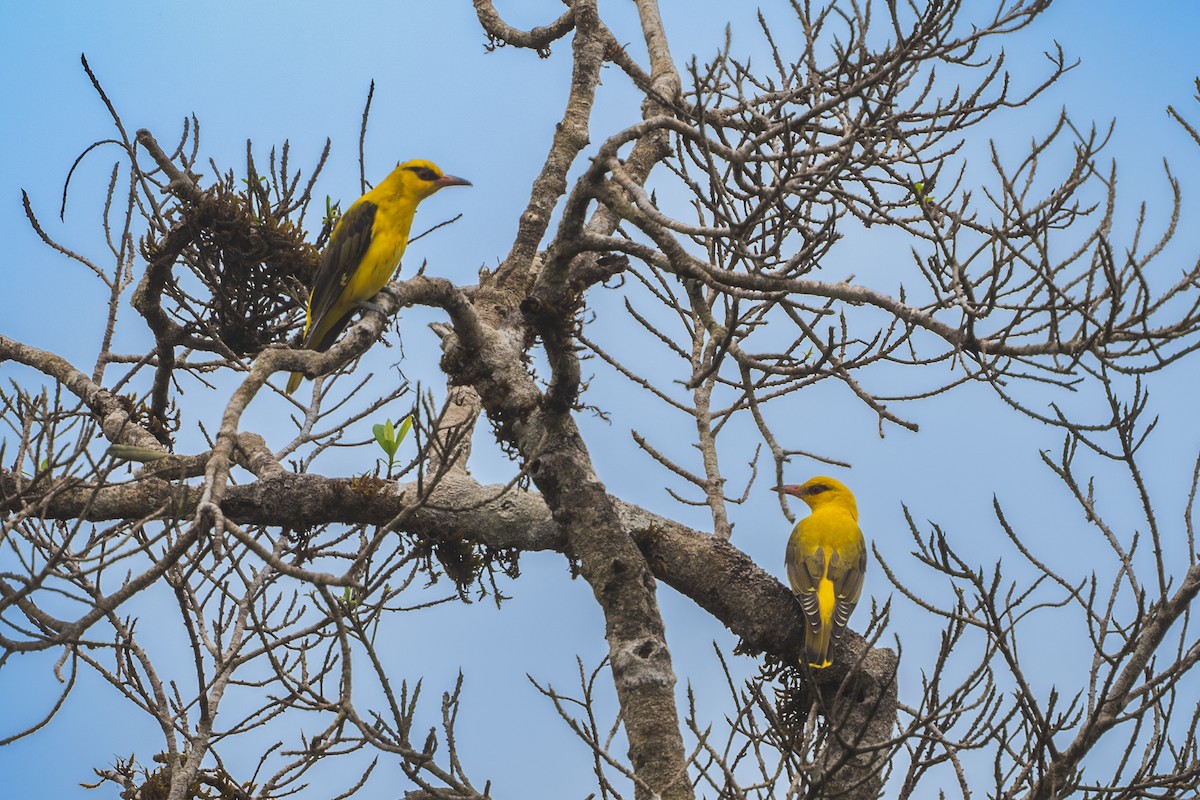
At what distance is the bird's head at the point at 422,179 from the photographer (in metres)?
7.02

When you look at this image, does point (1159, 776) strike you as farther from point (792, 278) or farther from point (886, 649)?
point (792, 278)

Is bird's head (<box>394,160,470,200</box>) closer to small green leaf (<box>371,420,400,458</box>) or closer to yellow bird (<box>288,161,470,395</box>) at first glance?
yellow bird (<box>288,161,470,395</box>)

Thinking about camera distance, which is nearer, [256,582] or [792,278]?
[792,278]

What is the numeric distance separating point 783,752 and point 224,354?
3.73 metres

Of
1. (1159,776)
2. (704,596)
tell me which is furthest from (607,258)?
(1159,776)

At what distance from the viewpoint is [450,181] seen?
23.4 ft

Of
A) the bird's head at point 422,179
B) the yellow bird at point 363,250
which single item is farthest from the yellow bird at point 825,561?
the bird's head at point 422,179

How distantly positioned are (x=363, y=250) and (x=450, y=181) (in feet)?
3.61

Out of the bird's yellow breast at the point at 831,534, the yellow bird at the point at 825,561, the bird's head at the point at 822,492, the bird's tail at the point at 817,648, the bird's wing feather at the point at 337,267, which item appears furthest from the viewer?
the bird's head at the point at 822,492

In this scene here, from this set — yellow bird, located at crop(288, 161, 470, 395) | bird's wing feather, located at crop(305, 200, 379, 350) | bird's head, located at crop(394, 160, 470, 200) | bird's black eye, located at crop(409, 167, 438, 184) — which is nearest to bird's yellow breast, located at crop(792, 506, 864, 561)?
yellow bird, located at crop(288, 161, 470, 395)

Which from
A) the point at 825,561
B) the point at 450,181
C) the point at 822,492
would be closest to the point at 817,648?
the point at 825,561

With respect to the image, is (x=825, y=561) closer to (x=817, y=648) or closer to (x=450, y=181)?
(x=817, y=648)

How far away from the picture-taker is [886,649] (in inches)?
220

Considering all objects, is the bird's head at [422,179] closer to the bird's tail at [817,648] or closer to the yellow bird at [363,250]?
the yellow bird at [363,250]
